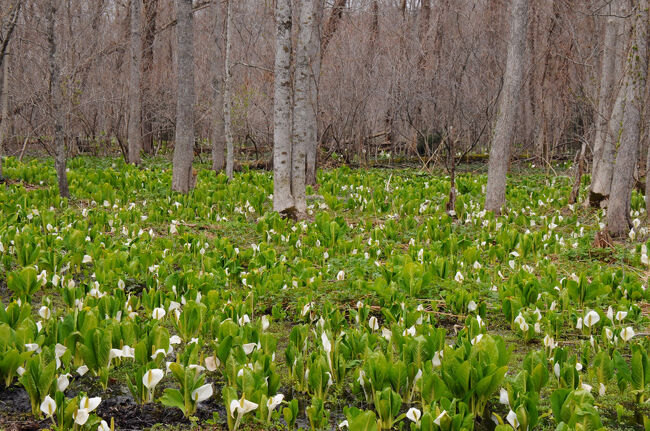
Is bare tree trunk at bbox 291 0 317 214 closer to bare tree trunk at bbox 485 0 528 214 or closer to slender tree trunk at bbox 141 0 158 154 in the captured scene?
bare tree trunk at bbox 485 0 528 214

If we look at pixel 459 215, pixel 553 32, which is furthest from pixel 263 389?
pixel 553 32

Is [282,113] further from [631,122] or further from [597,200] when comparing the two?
[597,200]

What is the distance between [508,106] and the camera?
9000 millimetres

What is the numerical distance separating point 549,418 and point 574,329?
150 centimetres

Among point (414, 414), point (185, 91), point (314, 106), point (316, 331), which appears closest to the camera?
point (414, 414)

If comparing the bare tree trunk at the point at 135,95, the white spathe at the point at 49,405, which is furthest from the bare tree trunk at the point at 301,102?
the bare tree trunk at the point at 135,95

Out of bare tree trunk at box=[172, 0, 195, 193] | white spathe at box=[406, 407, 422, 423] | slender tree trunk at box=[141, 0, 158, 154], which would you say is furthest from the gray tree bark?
slender tree trunk at box=[141, 0, 158, 154]

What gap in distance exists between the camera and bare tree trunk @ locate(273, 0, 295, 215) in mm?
8539

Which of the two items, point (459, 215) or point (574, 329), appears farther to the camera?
point (459, 215)

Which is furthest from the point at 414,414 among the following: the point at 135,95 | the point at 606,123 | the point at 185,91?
the point at 135,95

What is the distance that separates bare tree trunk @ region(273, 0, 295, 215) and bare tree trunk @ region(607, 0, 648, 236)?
411cm

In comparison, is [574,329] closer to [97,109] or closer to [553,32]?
[553,32]

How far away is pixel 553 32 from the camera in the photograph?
48.9ft

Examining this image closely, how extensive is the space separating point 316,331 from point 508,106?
6.20 m
